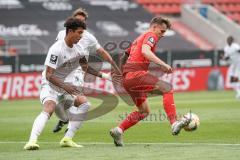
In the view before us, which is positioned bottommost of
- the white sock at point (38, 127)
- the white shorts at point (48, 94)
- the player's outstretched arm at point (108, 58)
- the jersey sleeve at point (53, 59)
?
the white sock at point (38, 127)

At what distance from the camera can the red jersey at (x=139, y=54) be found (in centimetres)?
1188

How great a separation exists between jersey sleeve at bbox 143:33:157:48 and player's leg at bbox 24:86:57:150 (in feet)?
5.36

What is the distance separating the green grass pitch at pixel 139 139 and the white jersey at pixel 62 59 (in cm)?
116

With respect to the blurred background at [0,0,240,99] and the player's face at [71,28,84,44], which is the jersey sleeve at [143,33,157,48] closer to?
the player's face at [71,28,84,44]

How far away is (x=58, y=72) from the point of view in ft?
40.2

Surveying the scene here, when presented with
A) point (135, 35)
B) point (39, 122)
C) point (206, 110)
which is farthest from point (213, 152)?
point (135, 35)

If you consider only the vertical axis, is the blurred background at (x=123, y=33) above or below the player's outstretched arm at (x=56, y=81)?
below

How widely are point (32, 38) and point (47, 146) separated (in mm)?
21899

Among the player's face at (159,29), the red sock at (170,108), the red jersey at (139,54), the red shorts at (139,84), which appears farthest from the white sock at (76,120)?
the player's face at (159,29)

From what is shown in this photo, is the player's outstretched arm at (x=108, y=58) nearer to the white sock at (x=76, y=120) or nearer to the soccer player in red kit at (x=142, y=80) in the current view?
the soccer player in red kit at (x=142, y=80)

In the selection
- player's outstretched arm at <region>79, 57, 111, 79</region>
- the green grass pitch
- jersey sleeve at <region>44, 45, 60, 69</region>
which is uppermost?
jersey sleeve at <region>44, 45, 60, 69</region>

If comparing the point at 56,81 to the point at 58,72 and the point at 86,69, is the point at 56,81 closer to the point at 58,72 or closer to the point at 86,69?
the point at 58,72

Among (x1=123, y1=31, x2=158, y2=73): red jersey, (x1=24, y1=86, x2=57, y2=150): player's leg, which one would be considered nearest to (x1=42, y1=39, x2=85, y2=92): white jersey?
(x1=24, y1=86, x2=57, y2=150): player's leg

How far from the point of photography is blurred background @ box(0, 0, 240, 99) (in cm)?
2914
